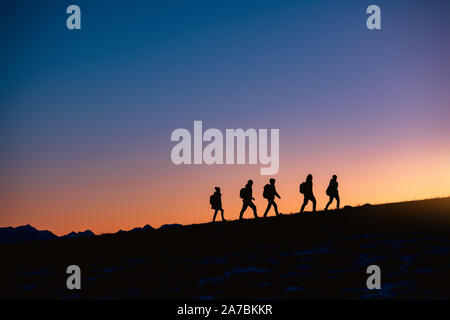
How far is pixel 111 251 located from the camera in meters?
19.9

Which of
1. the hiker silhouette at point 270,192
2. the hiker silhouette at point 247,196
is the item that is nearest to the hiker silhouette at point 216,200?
the hiker silhouette at point 247,196

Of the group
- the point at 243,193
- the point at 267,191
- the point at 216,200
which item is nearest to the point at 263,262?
the point at 243,193

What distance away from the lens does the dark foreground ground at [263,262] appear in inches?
427

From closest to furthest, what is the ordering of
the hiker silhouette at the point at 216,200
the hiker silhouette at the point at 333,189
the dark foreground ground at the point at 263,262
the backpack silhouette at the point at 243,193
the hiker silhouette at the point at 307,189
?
the dark foreground ground at the point at 263,262, the hiker silhouette at the point at 307,189, the backpack silhouette at the point at 243,193, the hiker silhouette at the point at 333,189, the hiker silhouette at the point at 216,200

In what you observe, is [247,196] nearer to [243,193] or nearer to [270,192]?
[243,193]

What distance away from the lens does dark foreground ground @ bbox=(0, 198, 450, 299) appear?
10.8 meters

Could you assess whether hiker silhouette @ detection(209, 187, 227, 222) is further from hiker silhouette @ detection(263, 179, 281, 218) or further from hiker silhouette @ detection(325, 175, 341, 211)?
hiker silhouette @ detection(325, 175, 341, 211)

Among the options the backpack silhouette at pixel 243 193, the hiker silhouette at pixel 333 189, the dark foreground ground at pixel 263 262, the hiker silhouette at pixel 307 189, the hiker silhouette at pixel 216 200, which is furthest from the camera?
the hiker silhouette at pixel 216 200

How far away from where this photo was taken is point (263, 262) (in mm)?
13938

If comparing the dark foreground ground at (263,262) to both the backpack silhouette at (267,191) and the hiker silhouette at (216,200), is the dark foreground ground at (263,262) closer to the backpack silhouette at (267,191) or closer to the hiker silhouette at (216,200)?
the backpack silhouette at (267,191)

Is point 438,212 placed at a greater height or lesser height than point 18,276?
greater
